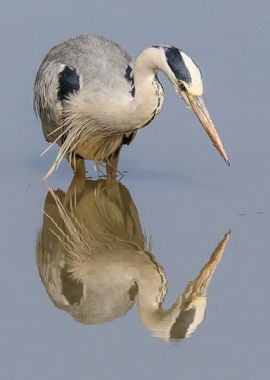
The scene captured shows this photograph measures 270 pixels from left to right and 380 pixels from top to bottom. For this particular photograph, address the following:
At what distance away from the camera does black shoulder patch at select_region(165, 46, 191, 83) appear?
27.6 feet

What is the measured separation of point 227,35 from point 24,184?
3.18 m

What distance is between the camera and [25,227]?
9047mm

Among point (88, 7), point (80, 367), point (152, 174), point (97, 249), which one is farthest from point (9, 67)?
point (80, 367)

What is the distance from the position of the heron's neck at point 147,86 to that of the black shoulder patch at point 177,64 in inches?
10.9

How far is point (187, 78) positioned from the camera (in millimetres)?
8414

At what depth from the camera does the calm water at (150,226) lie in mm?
7191

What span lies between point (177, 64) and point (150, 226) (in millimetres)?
1062

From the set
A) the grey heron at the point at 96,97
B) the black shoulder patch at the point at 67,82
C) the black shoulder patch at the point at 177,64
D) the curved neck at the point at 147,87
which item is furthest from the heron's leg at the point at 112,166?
the black shoulder patch at the point at 177,64

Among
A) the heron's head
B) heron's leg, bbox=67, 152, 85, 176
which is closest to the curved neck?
the heron's head

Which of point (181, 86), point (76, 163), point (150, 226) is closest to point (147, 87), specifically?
point (181, 86)

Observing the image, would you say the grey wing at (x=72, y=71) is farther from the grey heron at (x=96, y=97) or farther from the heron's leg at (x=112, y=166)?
the heron's leg at (x=112, y=166)

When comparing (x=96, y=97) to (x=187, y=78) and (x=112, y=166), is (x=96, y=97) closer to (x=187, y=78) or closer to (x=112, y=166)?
(x=112, y=166)

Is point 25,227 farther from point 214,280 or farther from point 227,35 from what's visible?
point 227,35

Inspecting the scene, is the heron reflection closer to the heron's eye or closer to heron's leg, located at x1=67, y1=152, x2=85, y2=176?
heron's leg, located at x1=67, y1=152, x2=85, y2=176
